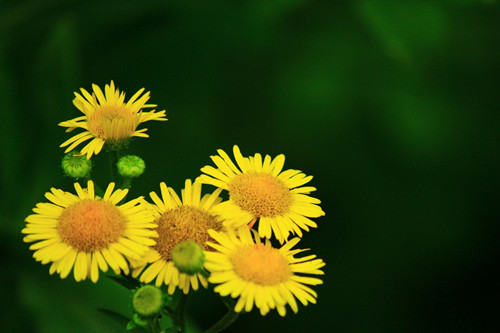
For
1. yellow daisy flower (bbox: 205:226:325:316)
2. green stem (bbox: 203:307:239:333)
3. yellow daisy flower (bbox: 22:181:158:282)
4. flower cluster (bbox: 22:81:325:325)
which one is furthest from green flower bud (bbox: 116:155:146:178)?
green stem (bbox: 203:307:239:333)

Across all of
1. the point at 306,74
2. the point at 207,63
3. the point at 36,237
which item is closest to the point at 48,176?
the point at 207,63

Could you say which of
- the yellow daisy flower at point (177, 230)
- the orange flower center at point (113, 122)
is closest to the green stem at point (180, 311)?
the yellow daisy flower at point (177, 230)

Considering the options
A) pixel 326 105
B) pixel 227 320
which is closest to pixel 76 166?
pixel 227 320

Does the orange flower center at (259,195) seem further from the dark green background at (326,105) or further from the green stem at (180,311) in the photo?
the dark green background at (326,105)

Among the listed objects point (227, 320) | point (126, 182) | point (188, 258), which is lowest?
point (227, 320)

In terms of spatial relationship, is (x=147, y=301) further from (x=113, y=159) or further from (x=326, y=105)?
(x=326, y=105)

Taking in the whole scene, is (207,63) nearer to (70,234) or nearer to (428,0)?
(428,0)
